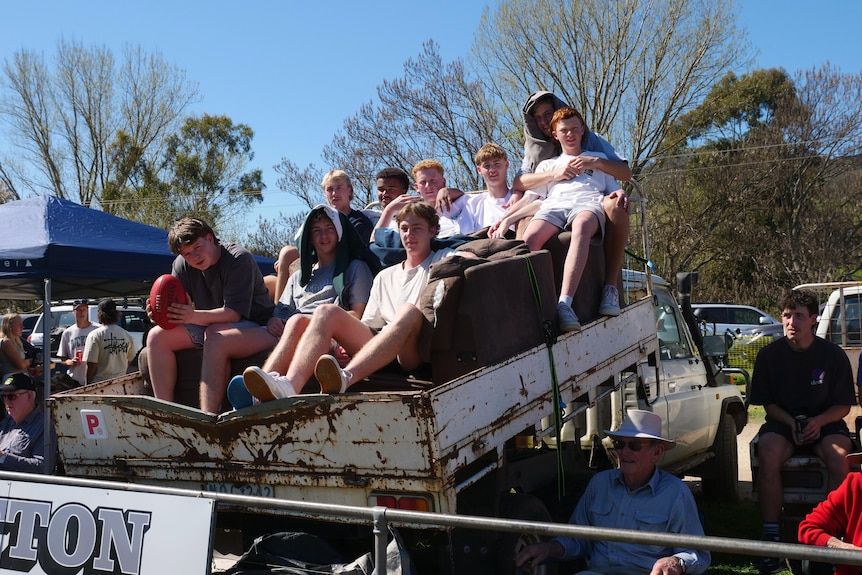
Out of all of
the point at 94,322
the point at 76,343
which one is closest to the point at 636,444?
the point at 76,343

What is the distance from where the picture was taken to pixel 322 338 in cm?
481

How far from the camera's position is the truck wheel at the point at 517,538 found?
4.37 metres

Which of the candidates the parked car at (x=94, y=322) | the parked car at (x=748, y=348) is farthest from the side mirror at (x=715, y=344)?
the parked car at (x=94, y=322)

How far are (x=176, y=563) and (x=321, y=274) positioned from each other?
278 centimetres

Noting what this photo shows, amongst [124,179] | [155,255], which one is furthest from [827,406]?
[124,179]

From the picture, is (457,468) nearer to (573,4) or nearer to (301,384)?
(301,384)

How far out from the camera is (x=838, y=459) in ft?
18.5

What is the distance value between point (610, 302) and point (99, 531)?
11.8 ft

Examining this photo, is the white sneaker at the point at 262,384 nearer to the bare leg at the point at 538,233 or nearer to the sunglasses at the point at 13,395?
the bare leg at the point at 538,233

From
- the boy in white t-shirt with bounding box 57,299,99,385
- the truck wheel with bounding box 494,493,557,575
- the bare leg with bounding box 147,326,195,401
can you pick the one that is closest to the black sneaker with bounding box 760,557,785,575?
the truck wheel with bounding box 494,493,557,575

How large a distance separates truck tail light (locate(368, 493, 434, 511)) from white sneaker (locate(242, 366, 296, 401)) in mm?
723

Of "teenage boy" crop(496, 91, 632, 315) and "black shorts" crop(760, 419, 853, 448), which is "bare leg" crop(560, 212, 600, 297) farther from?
"black shorts" crop(760, 419, 853, 448)

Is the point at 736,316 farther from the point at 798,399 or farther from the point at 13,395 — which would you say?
the point at 13,395

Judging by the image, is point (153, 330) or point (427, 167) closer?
point (153, 330)
